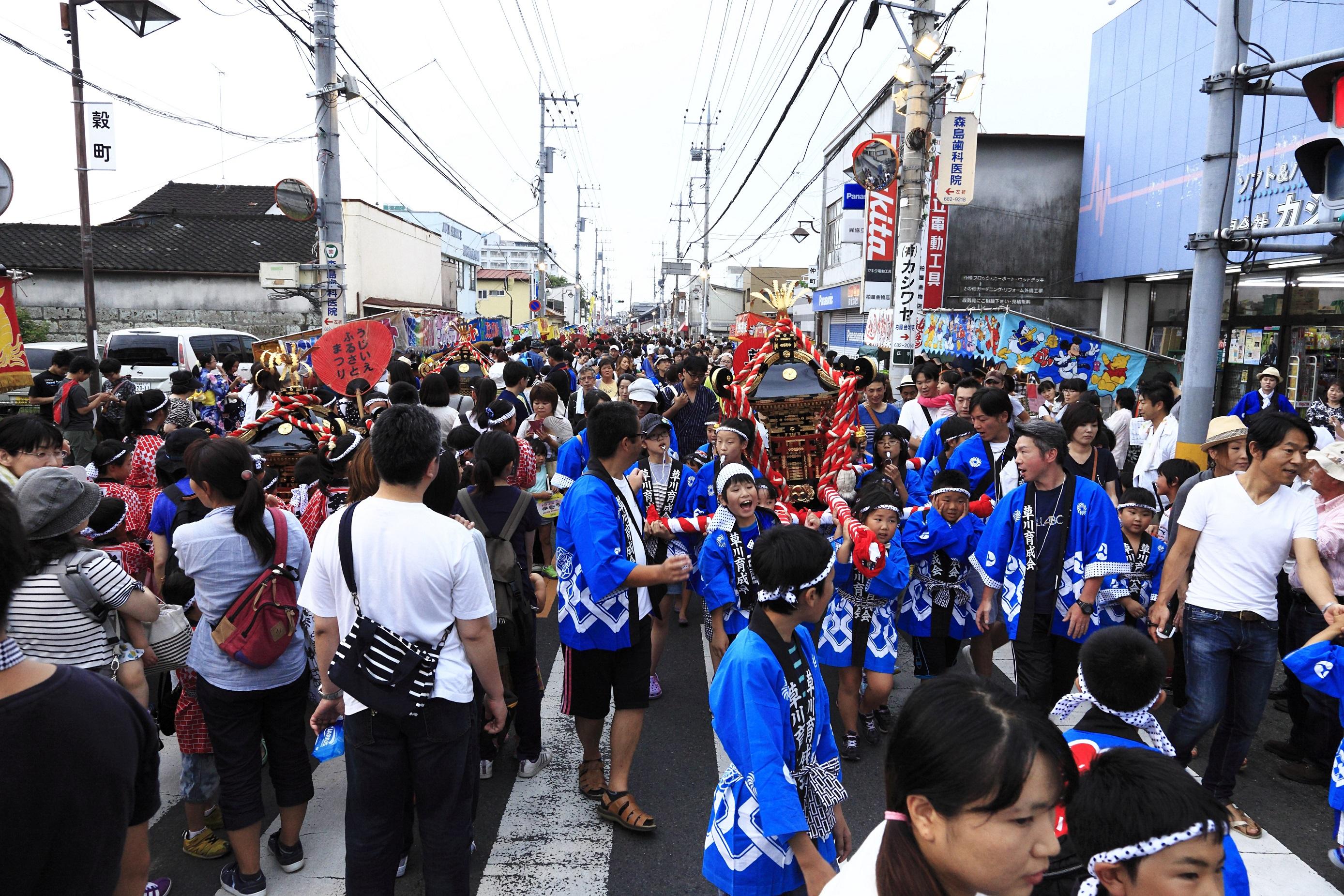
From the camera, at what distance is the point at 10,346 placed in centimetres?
1034

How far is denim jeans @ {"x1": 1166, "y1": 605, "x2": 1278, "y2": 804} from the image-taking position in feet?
12.8

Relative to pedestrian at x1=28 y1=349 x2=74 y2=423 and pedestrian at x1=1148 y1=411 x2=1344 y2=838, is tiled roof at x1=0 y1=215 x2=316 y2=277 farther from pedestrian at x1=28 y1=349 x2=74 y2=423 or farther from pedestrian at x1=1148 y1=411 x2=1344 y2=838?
pedestrian at x1=1148 y1=411 x2=1344 y2=838

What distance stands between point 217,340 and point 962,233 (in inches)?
689

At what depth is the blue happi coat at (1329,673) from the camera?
11.8 feet

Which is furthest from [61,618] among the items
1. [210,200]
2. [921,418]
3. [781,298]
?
[210,200]

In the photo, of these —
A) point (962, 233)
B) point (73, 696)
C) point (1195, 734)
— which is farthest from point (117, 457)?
point (962, 233)

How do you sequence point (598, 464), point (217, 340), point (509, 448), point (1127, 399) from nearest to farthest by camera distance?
point (598, 464) < point (509, 448) < point (1127, 399) < point (217, 340)

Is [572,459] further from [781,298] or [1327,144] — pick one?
[1327,144]

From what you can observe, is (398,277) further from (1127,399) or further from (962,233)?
(1127,399)

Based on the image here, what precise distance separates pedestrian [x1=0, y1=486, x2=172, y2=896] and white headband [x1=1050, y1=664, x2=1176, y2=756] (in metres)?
2.60

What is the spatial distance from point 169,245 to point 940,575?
2896 centimetres

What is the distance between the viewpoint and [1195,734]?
13.2ft

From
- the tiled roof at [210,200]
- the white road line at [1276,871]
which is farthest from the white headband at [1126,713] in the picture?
the tiled roof at [210,200]

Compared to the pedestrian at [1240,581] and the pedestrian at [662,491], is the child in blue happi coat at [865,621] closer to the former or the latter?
the pedestrian at [662,491]
